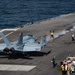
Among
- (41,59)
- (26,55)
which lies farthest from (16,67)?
(26,55)

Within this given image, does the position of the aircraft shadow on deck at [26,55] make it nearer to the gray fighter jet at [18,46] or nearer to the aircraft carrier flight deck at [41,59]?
the aircraft carrier flight deck at [41,59]

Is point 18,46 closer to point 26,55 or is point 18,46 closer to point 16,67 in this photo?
point 26,55

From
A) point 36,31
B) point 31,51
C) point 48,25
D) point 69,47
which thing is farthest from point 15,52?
point 48,25

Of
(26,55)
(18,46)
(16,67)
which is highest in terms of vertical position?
(18,46)

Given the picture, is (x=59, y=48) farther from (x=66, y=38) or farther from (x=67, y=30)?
(x=67, y=30)

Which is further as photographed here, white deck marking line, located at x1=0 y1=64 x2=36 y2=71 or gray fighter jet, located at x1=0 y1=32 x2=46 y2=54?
gray fighter jet, located at x1=0 y1=32 x2=46 y2=54

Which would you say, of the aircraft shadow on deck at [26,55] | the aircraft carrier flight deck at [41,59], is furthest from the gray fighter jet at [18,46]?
the aircraft carrier flight deck at [41,59]

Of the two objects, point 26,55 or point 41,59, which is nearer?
point 41,59

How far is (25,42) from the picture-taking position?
177ft

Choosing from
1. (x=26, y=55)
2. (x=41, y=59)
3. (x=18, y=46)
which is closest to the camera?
(x=18, y=46)

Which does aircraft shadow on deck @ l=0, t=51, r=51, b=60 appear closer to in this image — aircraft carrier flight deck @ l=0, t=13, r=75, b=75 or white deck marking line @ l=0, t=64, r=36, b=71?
aircraft carrier flight deck @ l=0, t=13, r=75, b=75

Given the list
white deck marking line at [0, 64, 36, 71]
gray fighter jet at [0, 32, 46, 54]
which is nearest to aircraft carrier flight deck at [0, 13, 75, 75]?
white deck marking line at [0, 64, 36, 71]

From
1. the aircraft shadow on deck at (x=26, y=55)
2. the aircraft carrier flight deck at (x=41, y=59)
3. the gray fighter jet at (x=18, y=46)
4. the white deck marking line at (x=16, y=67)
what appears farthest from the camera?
the aircraft shadow on deck at (x=26, y=55)

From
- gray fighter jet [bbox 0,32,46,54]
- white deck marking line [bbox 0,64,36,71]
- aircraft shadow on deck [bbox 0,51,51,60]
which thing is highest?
gray fighter jet [bbox 0,32,46,54]
